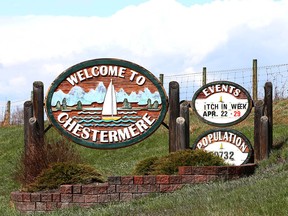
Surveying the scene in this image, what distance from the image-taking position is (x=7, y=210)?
1175 centimetres

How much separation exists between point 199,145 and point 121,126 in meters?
1.87

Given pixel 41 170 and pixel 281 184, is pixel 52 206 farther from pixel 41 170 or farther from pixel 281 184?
pixel 281 184

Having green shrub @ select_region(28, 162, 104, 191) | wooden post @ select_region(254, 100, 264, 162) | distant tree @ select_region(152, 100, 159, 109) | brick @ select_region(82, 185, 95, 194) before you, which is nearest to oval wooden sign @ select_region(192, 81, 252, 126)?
wooden post @ select_region(254, 100, 264, 162)

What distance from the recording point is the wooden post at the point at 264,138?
1506cm

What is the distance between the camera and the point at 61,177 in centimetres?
1191

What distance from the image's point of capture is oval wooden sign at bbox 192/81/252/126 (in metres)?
14.9

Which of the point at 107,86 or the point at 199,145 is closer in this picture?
the point at 107,86

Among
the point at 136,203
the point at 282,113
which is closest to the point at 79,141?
the point at 136,203

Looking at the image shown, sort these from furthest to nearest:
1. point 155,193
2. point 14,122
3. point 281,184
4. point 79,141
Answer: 1. point 14,122
2. point 79,141
3. point 155,193
4. point 281,184

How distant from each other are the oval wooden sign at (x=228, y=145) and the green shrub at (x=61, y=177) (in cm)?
341

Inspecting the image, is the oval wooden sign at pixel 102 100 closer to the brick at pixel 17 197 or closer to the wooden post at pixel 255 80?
the brick at pixel 17 197

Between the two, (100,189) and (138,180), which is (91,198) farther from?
(138,180)

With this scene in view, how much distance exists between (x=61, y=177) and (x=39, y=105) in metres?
2.40

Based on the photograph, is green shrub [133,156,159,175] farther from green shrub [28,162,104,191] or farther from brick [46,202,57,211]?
brick [46,202,57,211]
